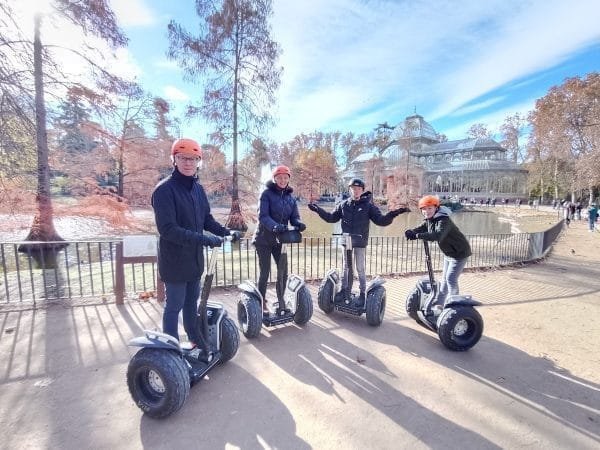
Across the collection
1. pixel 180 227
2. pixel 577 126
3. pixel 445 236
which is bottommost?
pixel 445 236

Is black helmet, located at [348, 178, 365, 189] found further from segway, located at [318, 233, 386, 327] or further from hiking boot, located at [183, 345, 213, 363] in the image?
hiking boot, located at [183, 345, 213, 363]

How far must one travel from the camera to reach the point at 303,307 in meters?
3.96

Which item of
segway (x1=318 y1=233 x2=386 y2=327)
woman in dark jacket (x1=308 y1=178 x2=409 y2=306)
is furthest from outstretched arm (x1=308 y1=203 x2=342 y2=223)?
segway (x1=318 y1=233 x2=386 y2=327)

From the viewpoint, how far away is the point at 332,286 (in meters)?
4.38

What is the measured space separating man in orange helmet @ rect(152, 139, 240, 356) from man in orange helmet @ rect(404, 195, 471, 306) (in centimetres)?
235

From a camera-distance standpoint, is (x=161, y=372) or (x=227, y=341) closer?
(x=161, y=372)

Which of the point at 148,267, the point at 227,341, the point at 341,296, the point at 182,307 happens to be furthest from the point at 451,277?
the point at 148,267

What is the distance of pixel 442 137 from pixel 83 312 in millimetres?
85802

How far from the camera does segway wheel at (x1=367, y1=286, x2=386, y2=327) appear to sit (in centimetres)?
401

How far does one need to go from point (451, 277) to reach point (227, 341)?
9.35 ft

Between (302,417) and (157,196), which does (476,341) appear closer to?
(302,417)

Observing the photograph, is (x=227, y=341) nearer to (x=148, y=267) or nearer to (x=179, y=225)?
(x=179, y=225)

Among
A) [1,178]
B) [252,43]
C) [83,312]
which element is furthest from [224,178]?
[83,312]

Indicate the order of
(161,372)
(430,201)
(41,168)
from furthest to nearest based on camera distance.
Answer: (41,168) → (430,201) → (161,372)
